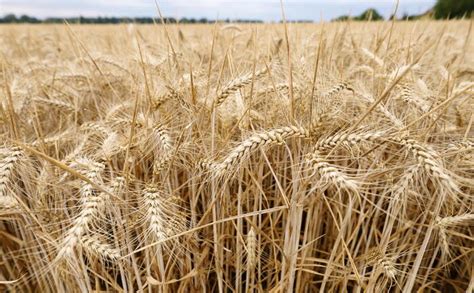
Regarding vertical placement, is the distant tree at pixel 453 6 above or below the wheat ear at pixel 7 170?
below

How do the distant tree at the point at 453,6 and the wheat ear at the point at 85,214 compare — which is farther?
the distant tree at the point at 453,6

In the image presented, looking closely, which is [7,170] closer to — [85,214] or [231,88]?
[85,214]

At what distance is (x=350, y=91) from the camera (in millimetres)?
1357

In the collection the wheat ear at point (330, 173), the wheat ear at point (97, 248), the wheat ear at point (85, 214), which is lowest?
the wheat ear at point (97, 248)

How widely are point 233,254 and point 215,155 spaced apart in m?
0.41

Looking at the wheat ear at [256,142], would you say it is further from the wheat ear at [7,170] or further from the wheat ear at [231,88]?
the wheat ear at [7,170]

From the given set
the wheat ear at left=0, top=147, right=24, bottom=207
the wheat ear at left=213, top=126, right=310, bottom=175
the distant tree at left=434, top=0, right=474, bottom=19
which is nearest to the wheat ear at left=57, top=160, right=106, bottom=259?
the wheat ear at left=0, top=147, right=24, bottom=207

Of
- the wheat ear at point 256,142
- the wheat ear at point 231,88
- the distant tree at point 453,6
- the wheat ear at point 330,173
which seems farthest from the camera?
the distant tree at point 453,6

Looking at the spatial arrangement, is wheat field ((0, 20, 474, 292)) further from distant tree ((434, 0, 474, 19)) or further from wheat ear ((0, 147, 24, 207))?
distant tree ((434, 0, 474, 19))

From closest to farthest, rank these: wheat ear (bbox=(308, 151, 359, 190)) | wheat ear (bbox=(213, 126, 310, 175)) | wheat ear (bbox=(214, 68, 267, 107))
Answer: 1. wheat ear (bbox=(308, 151, 359, 190))
2. wheat ear (bbox=(213, 126, 310, 175))
3. wheat ear (bbox=(214, 68, 267, 107))

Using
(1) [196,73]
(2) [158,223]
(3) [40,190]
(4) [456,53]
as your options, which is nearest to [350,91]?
(1) [196,73]

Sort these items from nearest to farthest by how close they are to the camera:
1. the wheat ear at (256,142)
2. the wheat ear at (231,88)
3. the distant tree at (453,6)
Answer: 1. the wheat ear at (256,142)
2. the wheat ear at (231,88)
3. the distant tree at (453,6)

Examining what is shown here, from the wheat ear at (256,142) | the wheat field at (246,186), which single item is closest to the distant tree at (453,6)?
the wheat field at (246,186)

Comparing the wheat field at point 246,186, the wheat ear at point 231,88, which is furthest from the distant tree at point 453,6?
the wheat ear at point 231,88
